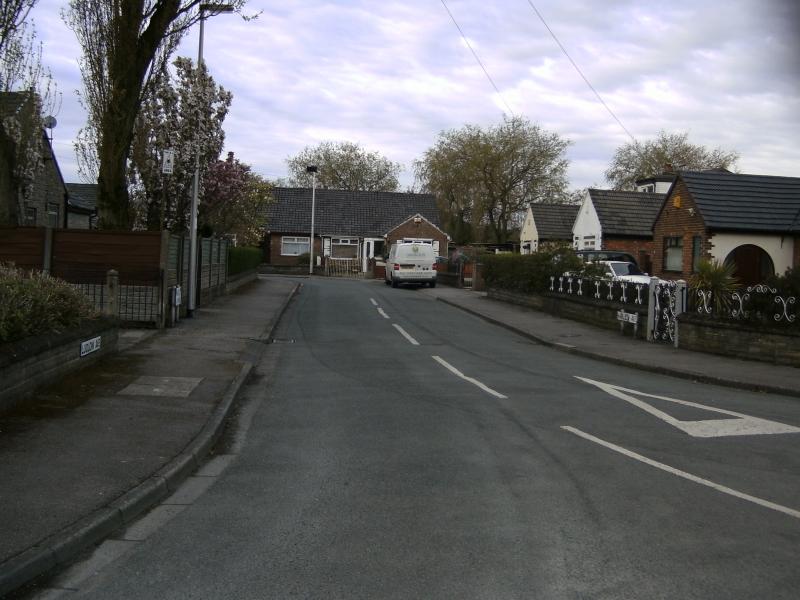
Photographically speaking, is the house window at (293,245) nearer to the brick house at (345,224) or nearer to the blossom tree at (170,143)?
the brick house at (345,224)

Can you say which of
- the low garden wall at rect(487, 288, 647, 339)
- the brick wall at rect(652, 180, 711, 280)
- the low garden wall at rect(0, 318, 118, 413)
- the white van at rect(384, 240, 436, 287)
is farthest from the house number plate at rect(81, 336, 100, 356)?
the white van at rect(384, 240, 436, 287)

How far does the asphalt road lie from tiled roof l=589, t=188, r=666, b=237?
1064 inches

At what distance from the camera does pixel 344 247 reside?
2387 inches

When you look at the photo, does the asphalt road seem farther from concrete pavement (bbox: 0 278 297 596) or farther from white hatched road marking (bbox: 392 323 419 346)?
white hatched road marking (bbox: 392 323 419 346)

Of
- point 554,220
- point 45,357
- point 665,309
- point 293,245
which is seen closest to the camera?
point 45,357

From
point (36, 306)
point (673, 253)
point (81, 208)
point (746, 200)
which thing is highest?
point (746, 200)

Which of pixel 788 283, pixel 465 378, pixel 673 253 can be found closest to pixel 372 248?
pixel 673 253

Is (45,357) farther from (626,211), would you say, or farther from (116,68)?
(626,211)

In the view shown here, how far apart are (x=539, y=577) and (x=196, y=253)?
1623cm

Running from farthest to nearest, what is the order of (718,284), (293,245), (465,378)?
(293,245) < (718,284) < (465,378)

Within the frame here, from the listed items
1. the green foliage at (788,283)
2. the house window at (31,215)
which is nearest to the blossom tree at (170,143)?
the house window at (31,215)

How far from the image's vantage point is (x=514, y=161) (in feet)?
197

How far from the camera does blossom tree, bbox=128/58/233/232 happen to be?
65.7ft

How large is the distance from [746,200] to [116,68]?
2118cm
